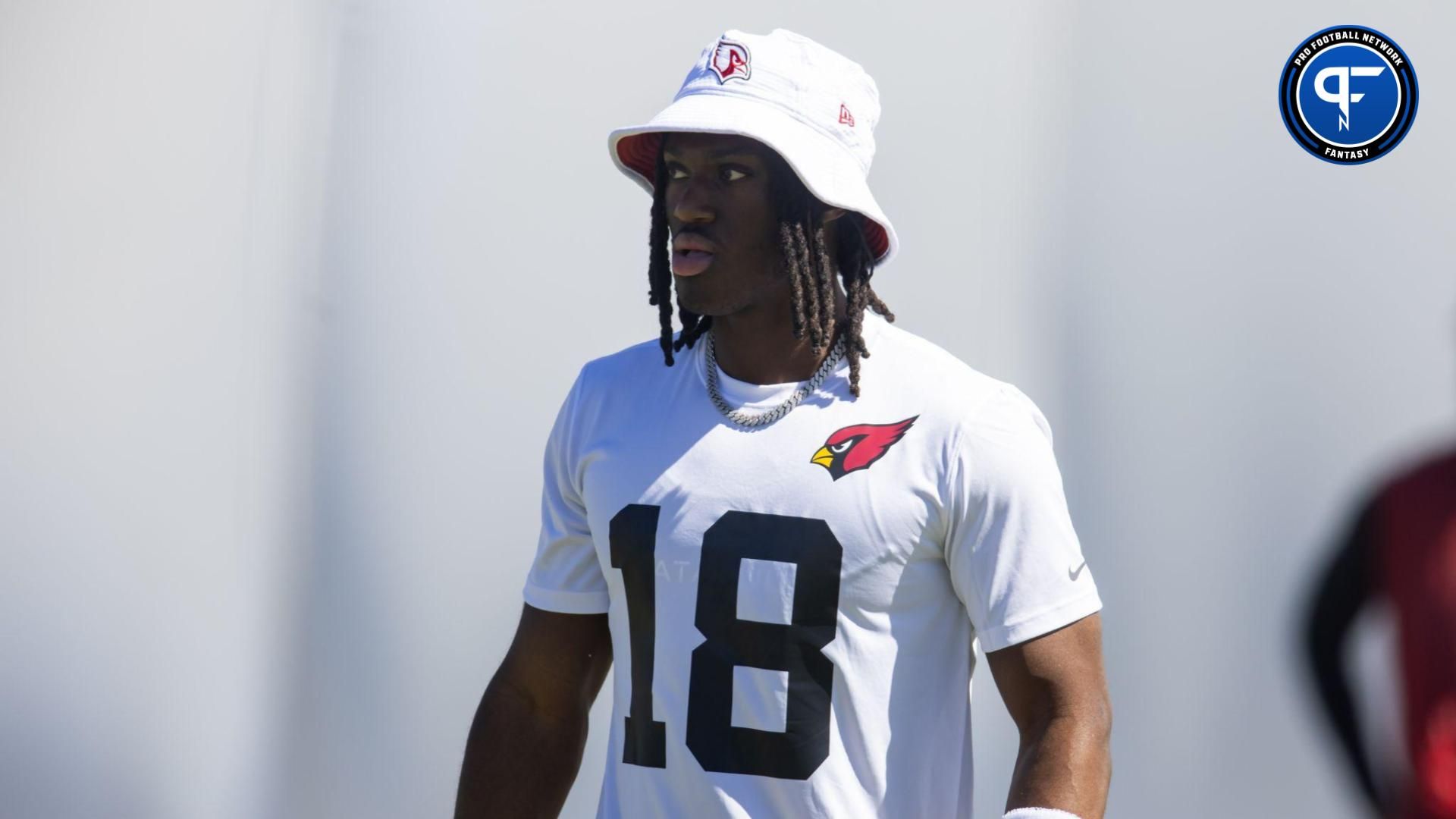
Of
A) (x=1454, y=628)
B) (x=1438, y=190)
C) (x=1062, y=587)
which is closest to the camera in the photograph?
(x=1454, y=628)

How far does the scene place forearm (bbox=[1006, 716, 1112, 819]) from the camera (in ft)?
5.29

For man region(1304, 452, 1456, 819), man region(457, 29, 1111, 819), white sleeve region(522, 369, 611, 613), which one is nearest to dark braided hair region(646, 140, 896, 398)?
man region(457, 29, 1111, 819)

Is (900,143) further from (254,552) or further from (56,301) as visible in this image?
(56,301)

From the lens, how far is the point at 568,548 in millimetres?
1894

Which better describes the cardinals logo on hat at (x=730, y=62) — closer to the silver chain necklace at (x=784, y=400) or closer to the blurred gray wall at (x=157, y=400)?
the silver chain necklace at (x=784, y=400)

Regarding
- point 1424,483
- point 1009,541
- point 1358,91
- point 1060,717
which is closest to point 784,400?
point 1009,541

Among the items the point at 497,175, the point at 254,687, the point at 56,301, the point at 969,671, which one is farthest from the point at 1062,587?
the point at 56,301

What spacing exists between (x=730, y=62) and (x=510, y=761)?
2.73 feet

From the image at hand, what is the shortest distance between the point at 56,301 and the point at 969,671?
4.76 feet

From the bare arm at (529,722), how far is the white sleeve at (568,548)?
23 millimetres

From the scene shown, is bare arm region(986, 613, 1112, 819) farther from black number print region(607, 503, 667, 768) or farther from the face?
the face

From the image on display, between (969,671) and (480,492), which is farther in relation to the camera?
(480,492)

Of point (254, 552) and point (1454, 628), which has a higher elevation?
point (1454, 628)

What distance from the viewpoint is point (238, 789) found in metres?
2.39
